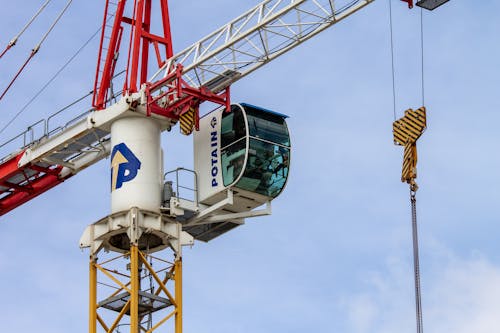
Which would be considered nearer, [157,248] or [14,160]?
[157,248]

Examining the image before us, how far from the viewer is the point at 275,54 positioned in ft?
309

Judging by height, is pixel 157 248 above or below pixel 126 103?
below

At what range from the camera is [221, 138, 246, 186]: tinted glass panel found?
95750 millimetres

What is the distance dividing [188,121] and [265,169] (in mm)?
4941

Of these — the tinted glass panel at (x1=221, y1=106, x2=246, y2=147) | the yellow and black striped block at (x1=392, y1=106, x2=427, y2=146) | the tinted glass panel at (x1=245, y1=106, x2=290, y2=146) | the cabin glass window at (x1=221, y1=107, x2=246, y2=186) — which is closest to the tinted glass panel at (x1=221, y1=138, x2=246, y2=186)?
the cabin glass window at (x1=221, y1=107, x2=246, y2=186)

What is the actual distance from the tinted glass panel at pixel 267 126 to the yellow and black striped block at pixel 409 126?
48.7 feet

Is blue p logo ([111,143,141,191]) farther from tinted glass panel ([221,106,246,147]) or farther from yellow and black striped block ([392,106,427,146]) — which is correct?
yellow and black striped block ([392,106,427,146])

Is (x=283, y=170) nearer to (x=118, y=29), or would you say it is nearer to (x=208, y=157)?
(x=208, y=157)

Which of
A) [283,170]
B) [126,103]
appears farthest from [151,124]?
[283,170]

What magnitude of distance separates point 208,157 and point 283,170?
13.8 feet

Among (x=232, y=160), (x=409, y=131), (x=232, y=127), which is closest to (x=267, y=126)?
(x=232, y=127)

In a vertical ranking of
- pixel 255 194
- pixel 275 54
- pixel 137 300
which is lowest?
pixel 137 300

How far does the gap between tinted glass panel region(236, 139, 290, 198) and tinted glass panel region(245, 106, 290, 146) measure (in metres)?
0.40

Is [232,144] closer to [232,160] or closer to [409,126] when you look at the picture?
[232,160]
